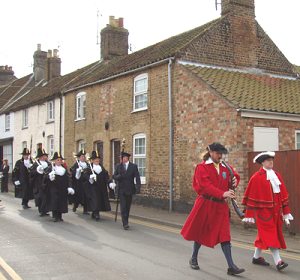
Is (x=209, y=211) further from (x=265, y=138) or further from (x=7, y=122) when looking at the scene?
(x=7, y=122)

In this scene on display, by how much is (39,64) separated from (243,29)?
22.6 metres

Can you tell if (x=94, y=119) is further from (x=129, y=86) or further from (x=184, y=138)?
(x=184, y=138)

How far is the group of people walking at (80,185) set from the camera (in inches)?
479

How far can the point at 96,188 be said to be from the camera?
13867mm

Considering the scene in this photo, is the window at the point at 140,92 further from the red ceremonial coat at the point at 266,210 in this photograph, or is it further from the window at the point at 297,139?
the red ceremonial coat at the point at 266,210

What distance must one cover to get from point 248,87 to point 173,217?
5.03m

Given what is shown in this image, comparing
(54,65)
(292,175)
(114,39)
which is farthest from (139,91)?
(54,65)

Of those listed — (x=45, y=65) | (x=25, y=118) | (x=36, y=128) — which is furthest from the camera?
(x=45, y=65)

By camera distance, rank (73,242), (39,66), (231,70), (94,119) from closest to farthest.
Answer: (73,242) → (231,70) → (94,119) → (39,66)

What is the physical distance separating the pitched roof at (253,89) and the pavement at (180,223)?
11.3 feet

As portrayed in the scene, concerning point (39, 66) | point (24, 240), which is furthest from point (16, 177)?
point (39, 66)

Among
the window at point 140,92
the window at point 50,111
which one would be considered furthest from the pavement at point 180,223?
the window at point 50,111

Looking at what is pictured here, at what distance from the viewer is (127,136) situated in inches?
737

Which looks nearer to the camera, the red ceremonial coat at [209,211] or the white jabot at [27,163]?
the red ceremonial coat at [209,211]
